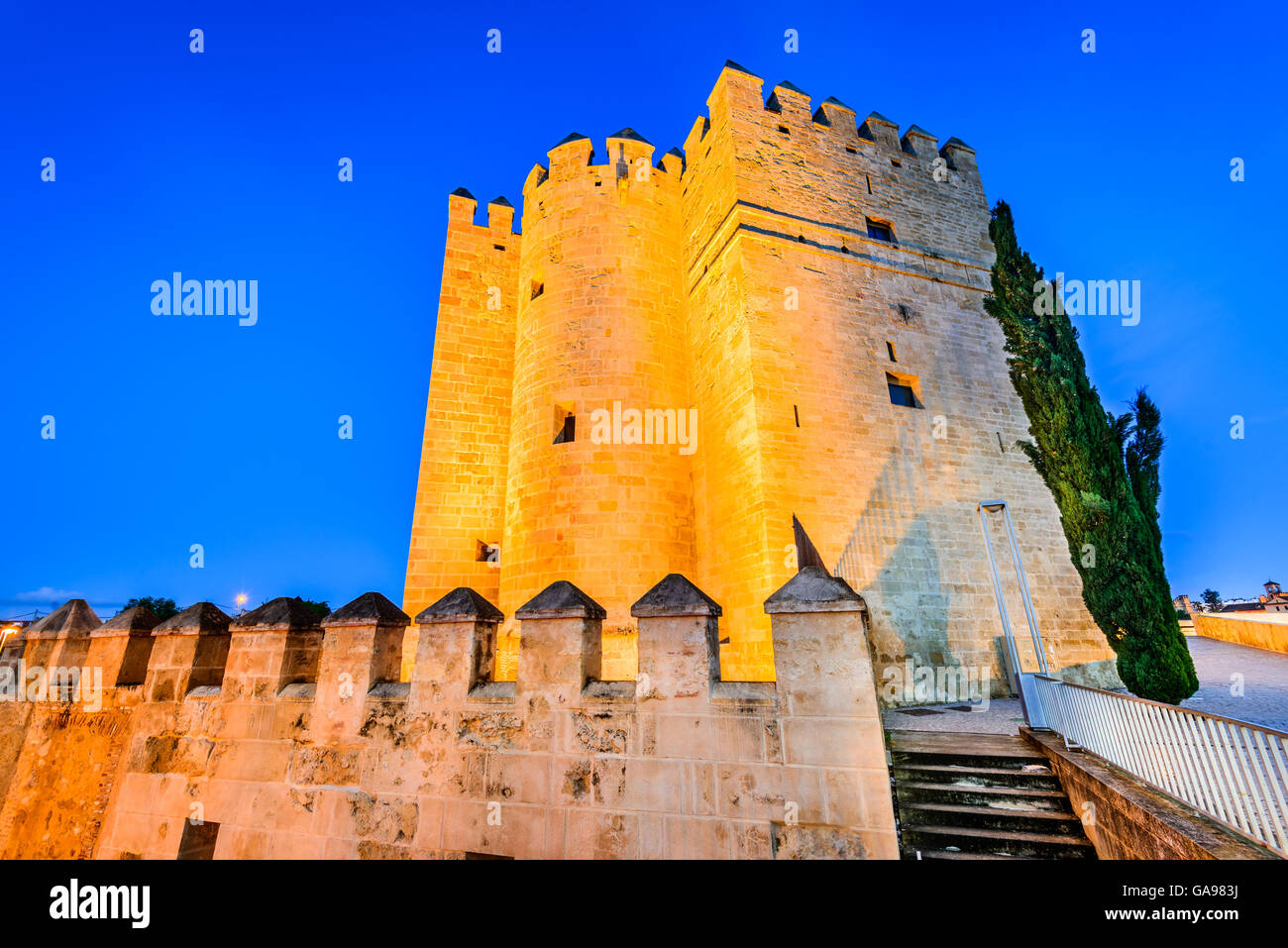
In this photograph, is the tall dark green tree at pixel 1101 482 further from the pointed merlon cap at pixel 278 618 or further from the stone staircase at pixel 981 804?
the pointed merlon cap at pixel 278 618

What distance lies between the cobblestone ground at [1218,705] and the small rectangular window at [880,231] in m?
9.91

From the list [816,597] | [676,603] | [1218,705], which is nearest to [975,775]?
[816,597]

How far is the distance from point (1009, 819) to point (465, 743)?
426 centimetres

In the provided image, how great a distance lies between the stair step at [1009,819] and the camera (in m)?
3.94

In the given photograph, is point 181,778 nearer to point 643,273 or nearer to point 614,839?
point 614,839

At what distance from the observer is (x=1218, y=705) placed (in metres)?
7.29

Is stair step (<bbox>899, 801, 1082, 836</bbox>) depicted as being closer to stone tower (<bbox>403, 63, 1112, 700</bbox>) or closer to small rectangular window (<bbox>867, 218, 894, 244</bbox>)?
stone tower (<bbox>403, 63, 1112, 700</bbox>)

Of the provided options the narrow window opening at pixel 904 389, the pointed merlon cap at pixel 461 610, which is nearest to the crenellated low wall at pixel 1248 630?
the narrow window opening at pixel 904 389

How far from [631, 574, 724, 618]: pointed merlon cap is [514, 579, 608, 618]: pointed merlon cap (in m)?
0.33

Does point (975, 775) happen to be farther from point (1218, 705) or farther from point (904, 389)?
point (904, 389)

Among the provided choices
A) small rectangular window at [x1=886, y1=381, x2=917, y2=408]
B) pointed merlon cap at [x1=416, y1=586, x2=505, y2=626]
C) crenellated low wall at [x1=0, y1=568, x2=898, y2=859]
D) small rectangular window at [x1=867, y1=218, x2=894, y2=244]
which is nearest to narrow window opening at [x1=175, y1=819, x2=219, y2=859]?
crenellated low wall at [x1=0, y1=568, x2=898, y2=859]

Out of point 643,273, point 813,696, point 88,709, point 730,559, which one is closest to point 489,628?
point 813,696

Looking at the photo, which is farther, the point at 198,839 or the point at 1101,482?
the point at 1101,482
